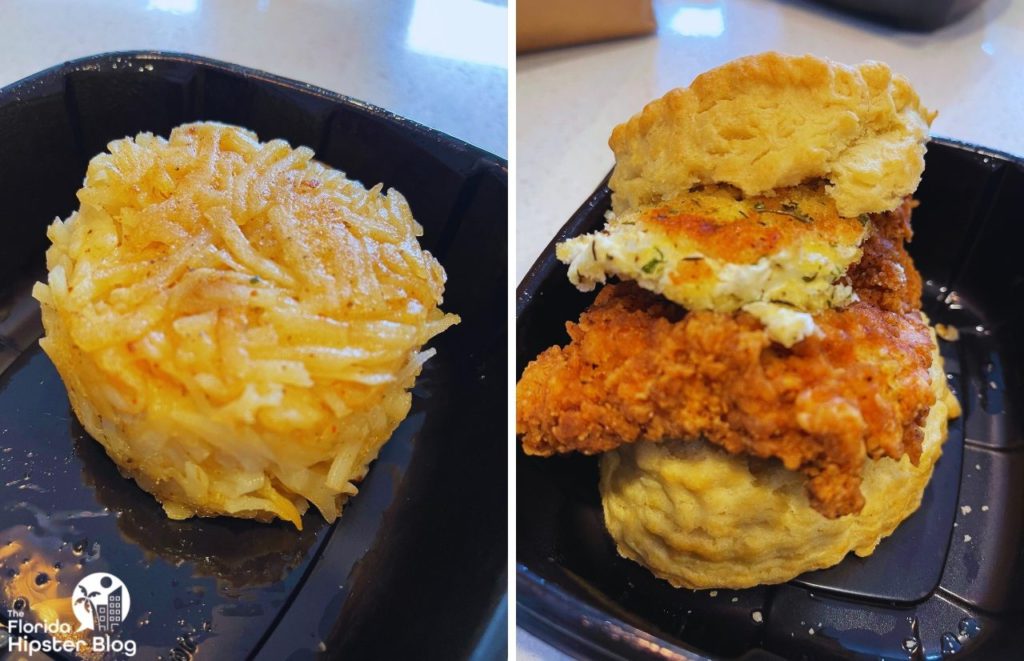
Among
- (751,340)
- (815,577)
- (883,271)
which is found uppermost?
(751,340)

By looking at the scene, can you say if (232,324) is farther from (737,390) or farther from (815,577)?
(815,577)

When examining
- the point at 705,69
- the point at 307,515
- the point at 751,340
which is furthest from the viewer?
the point at 705,69

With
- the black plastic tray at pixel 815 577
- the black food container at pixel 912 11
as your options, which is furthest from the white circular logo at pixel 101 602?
the black food container at pixel 912 11

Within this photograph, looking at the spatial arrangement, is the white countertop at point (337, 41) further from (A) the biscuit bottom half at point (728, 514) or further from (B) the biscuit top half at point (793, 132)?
(A) the biscuit bottom half at point (728, 514)

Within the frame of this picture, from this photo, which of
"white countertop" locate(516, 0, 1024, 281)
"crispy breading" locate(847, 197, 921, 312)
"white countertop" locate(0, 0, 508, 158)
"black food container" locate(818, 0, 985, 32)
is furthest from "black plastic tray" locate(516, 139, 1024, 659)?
"black food container" locate(818, 0, 985, 32)

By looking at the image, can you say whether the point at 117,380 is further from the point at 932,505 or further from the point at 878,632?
the point at 932,505

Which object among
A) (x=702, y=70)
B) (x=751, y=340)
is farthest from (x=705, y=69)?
(x=751, y=340)
